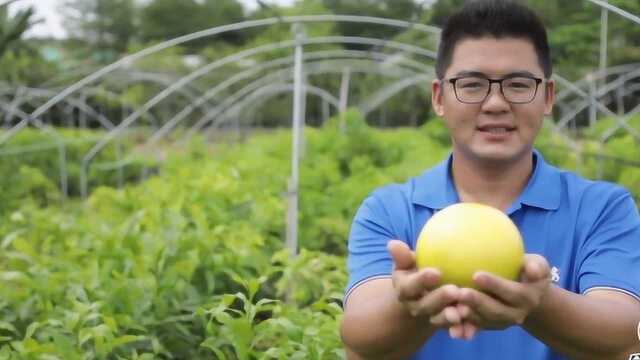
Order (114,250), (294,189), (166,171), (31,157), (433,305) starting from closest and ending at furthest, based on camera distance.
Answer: (433,305), (114,250), (294,189), (166,171), (31,157)

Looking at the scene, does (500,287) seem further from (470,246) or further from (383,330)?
(383,330)

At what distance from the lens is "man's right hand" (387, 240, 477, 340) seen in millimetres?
1095

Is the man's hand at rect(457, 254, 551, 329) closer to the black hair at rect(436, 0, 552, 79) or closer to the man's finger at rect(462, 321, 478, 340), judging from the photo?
the man's finger at rect(462, 321, 478, 340)

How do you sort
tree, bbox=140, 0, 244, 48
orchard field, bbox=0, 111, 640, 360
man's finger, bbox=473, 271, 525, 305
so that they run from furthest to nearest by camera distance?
1. tree, bbox=140, 0, 244, 48
2. orchard field, bbox=0, 111, 640, 360
3. man's finger, bbox=473, 271, 525, 305

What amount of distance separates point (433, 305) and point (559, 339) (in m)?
0.28

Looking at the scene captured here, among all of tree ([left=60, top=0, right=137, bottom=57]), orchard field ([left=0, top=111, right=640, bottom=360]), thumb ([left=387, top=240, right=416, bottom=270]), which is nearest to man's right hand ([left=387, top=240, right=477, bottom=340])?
thumb ([left=387, top=240, right=416, bottom=270])

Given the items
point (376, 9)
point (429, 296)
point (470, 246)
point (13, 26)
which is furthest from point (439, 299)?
point (376, 9)

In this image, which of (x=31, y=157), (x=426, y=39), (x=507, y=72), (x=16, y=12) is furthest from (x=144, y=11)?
(x=507, y=72)

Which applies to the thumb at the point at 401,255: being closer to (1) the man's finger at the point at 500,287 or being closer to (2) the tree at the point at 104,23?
(1) the man's finger at the point at 500,287

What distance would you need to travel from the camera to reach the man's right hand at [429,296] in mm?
1095

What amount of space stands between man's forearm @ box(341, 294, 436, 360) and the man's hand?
13 centimetres

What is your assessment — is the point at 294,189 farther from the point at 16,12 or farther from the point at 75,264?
the point at 16,12

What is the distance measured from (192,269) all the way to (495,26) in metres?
2.20

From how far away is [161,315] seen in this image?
3.18 meters
